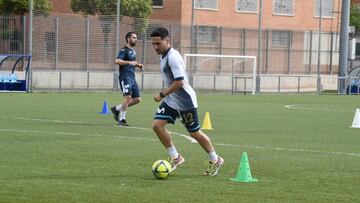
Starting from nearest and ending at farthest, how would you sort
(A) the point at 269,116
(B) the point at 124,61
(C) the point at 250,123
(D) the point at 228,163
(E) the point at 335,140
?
(D) the point at 228,163 < (E) the point at 335,140 < (B) the point at 124,61 < (C) the point at 250,123 < (A) the point at 269,116

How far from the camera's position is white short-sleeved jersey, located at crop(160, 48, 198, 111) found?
10.9 metres

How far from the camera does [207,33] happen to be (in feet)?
147

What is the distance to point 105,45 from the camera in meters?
39.4

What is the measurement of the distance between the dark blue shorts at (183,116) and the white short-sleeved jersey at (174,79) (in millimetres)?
52

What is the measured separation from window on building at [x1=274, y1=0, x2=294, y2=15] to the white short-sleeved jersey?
143 feet

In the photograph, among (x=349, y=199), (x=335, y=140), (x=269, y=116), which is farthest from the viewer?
(x=269, y=116)

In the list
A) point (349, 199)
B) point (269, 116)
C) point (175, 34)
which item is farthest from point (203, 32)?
point (349, 199)

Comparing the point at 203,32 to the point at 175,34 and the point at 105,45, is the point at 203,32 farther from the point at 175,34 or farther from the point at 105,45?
the point at 105,45

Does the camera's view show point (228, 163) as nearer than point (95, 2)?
Yes

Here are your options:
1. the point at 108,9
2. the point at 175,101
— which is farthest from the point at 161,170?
the point at 108,9

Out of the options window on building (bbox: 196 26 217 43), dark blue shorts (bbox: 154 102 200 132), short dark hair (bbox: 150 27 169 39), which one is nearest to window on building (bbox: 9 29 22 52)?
window on building (bbox: 196 26 217 43)

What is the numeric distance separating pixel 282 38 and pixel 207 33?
4.79 meters

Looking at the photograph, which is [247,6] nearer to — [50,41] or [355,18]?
[50,41]

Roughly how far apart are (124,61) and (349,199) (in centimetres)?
1037
